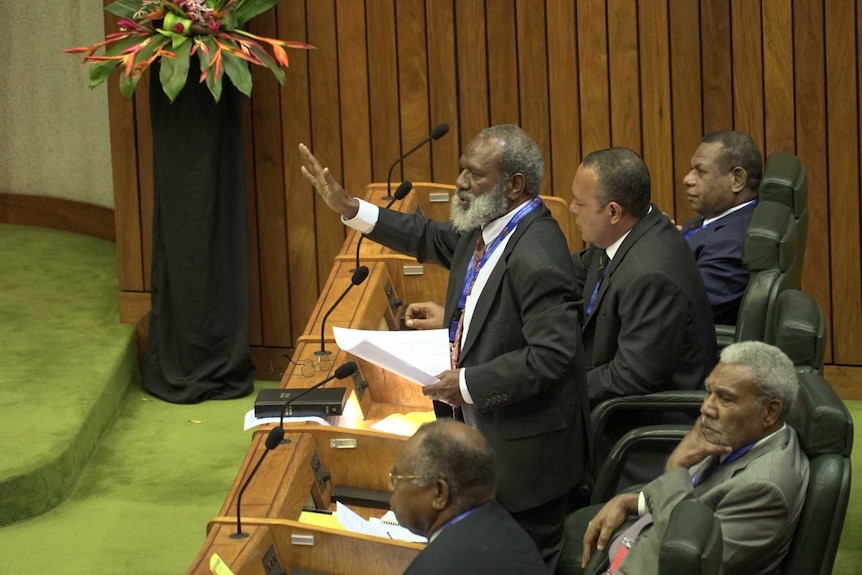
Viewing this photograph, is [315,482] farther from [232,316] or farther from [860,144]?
[860,144]

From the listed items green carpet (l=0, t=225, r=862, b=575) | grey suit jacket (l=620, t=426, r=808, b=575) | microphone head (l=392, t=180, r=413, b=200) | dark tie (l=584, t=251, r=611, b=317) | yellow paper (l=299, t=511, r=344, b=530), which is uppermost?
microphone head (l=392, t=180, r=413, b=200)

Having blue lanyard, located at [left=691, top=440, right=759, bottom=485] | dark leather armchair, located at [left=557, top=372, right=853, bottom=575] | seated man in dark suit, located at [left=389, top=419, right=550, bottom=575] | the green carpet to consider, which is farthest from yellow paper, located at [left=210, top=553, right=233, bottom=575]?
the green carpet

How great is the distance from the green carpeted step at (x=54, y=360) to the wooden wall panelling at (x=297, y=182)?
0.73 m

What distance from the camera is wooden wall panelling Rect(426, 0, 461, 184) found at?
17.6ft

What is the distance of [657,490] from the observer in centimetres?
266

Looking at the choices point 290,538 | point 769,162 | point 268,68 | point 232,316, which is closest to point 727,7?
point 769,162

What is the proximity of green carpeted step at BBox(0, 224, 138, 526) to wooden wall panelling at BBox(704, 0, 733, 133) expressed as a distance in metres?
2.56

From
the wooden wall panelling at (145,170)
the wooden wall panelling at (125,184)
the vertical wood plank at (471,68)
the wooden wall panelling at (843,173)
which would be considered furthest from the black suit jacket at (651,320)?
the wooden wall panelling at (125,184)

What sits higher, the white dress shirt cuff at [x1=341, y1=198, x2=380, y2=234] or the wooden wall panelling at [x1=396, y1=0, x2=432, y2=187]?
the wooden wall panelling at [x1=396, y1=0, x2=432, y2=187]

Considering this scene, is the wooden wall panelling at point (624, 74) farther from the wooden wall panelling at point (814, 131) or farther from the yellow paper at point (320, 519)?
the yellow paper at point (320, 519)

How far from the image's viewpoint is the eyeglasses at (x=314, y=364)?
3486 mm

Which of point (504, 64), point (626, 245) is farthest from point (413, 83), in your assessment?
point (626, 245)

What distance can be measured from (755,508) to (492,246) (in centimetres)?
98

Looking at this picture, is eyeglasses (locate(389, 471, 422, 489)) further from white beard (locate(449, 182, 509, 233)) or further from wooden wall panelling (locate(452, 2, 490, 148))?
wooden wall panelling (locate(452, 2, 490, 148))
